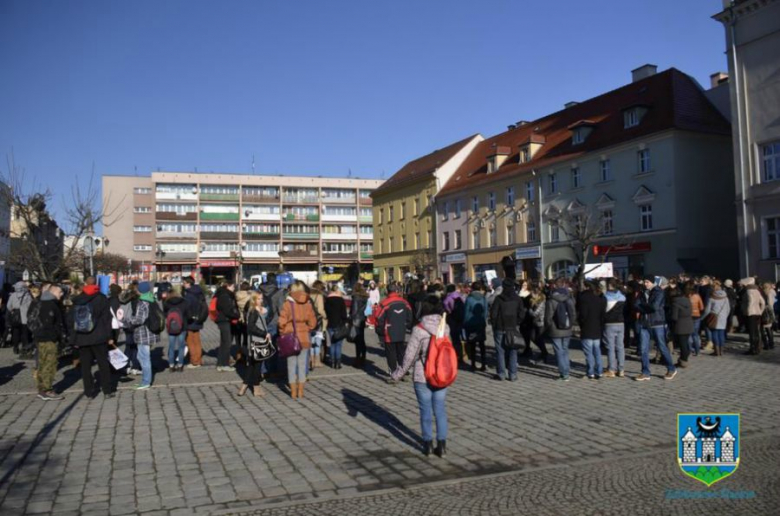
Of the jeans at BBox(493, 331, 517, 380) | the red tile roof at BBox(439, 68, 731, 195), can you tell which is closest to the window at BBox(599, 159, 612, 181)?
the red tile roof at BBox(439, 68, 731, 195)

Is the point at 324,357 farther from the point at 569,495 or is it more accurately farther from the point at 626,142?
the point at 626,142

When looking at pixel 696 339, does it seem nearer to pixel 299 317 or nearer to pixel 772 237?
pixel 299 317

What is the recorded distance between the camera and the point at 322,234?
3558 inches

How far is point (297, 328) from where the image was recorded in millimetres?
10023

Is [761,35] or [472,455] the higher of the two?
[761,35]

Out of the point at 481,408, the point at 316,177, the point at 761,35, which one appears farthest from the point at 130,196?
the point at 481,408

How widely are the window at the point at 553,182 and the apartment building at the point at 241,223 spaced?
44.7 m

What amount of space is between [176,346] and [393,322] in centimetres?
470

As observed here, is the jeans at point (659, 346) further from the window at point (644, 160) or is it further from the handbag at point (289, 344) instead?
the window at point (644, 160)

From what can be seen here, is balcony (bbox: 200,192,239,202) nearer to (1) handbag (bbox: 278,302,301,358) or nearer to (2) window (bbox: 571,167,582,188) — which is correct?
(2) window (bbox: 571,167,582,188)

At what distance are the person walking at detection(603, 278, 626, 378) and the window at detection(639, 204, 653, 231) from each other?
25.5 metres

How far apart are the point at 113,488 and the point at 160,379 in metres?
6.55

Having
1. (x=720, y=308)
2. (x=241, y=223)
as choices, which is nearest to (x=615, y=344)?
(x=720, y=308)

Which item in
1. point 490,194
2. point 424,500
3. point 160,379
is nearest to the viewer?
point 424,500
